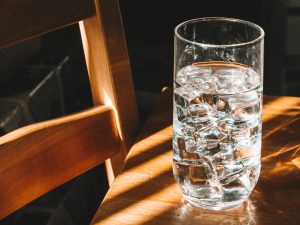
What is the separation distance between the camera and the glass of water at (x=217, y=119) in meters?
0.58

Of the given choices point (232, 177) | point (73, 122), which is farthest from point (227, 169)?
point (73, 122)

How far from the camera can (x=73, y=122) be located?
758 mm

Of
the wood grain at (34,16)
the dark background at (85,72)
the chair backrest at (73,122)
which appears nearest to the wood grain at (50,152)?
the chair backrest at (73,122)

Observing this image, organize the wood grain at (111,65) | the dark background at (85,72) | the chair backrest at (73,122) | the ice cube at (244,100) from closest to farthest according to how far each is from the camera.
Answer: the ice cube at (244,100) → the chair backrest at (73,122) → the wood grain at (111,65) → the dark background at (85,72)

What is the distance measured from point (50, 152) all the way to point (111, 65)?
17cm

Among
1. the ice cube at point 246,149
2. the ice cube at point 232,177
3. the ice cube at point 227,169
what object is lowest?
the ice cube at point 232,177

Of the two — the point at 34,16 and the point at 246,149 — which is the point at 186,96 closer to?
the point at 246,149

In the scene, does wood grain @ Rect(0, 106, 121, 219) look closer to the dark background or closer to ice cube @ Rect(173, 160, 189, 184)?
ice cube @ Rect(173, 160, 189, 184)

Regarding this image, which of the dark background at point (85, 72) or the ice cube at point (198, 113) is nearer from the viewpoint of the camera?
the ice cube at point (198, 113)

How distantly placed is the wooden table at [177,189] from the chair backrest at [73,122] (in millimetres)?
62

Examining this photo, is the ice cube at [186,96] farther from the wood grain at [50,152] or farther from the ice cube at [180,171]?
the wood grain at [50,152]

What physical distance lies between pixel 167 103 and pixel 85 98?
1.28 metres

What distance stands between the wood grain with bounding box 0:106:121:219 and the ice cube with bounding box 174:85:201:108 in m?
0.21

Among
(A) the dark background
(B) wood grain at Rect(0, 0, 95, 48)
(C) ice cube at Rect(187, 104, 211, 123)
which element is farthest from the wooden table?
(A) the dark background
